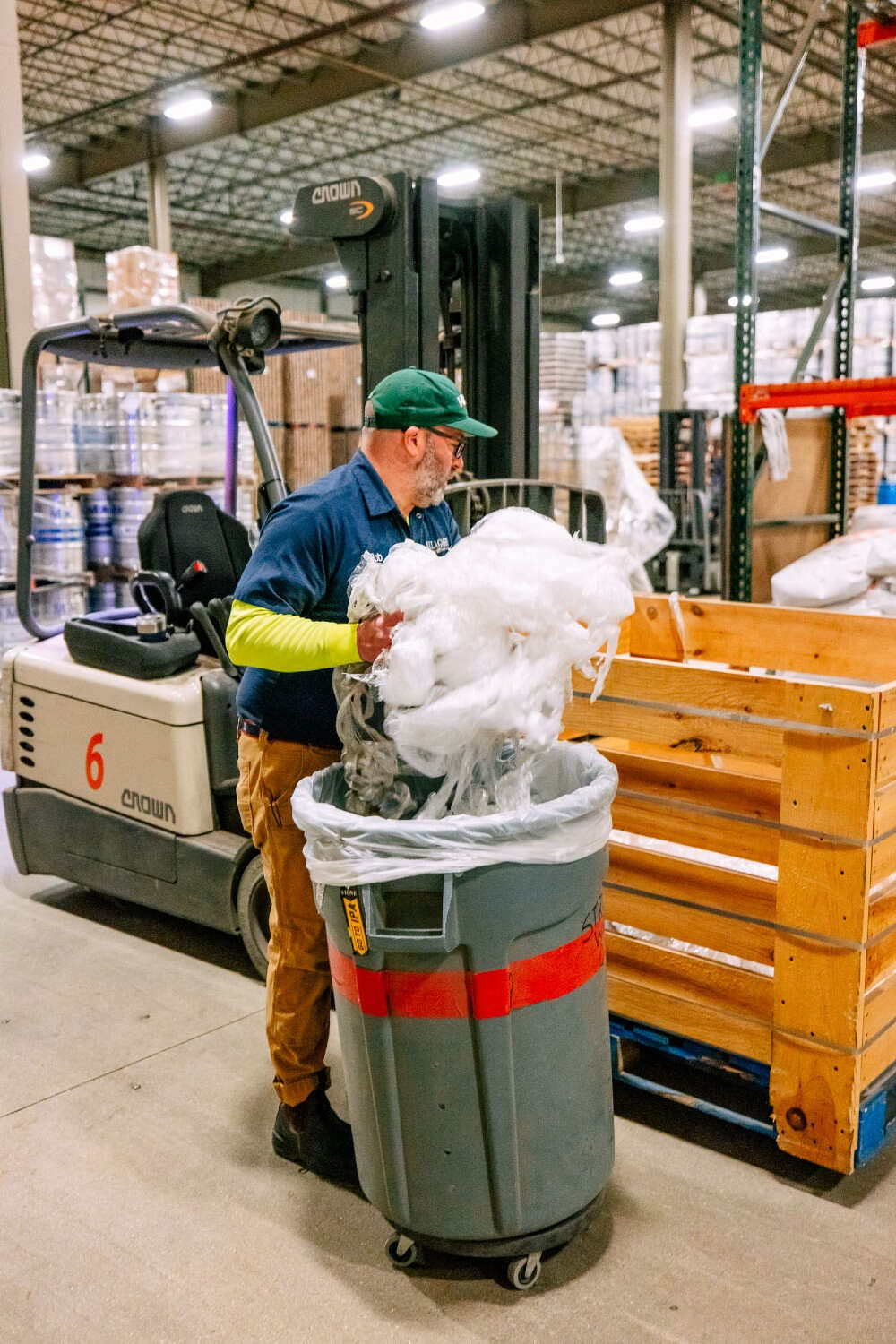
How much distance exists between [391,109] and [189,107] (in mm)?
2937

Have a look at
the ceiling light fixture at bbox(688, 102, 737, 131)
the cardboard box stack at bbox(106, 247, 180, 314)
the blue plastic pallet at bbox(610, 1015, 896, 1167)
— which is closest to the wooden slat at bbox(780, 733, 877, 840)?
Answer: the blue plastic pallet at bbox(610, 1015, 896, 1167)

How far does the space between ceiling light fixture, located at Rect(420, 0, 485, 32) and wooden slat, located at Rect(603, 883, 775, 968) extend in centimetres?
1177

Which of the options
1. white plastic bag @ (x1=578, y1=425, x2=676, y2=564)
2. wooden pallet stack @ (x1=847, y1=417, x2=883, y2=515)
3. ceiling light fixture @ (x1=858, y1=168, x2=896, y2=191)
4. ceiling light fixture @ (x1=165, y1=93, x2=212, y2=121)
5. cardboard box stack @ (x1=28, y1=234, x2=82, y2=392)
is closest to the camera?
cardboard box stack @ (x1=28, y1=234, x2=82, y2=392)

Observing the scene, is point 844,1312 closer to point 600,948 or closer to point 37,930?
point 600,948

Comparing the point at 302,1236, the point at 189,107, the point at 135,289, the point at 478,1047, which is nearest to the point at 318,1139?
the point at 302,1236

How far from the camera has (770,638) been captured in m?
3.48

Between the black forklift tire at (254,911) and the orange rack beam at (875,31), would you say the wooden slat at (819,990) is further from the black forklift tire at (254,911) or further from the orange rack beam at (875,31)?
the orange rack beam at (875,31)

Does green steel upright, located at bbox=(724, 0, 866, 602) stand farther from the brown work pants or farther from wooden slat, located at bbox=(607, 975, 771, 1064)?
the brown work pants

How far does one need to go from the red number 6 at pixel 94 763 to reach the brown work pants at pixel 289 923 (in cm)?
159

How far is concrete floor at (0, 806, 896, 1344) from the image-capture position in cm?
223

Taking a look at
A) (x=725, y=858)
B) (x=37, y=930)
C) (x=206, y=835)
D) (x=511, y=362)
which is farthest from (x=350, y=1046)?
(x=511, y=362)

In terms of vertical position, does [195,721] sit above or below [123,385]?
below

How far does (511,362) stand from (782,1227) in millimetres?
2994

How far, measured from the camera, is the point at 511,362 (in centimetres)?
425
